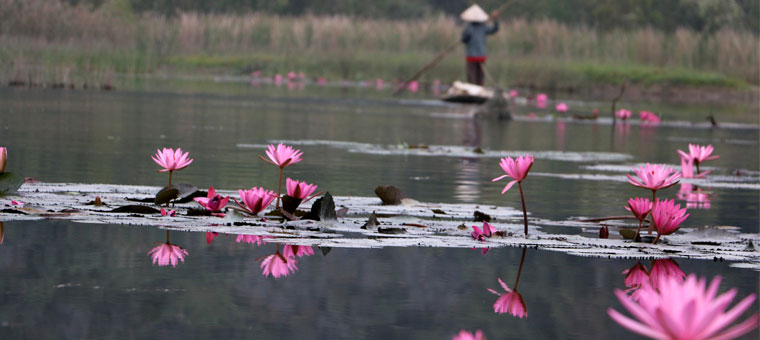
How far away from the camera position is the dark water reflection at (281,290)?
3543 millimetres

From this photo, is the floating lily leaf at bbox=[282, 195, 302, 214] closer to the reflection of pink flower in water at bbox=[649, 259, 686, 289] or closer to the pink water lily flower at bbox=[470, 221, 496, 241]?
the pink water lily flower at bbox=[470, 221, 496, 241]

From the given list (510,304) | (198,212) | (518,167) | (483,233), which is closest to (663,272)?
(518,167)

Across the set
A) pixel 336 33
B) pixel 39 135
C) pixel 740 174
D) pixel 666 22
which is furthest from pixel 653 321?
pixel 666 22

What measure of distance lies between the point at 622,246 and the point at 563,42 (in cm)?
3184

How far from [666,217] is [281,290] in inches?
78.1

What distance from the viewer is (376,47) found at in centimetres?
3856

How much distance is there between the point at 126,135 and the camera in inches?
498

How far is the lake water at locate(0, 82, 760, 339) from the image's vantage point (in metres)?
3.68

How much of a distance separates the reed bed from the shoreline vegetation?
0.10 ft

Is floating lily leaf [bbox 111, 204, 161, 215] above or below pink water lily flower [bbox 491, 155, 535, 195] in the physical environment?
below

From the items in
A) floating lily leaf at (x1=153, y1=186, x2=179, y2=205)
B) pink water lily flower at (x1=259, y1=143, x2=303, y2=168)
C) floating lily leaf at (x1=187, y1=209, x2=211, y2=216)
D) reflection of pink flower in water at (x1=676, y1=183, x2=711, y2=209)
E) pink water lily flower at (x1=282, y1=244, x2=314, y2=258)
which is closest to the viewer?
pink water lily flower at (x1=282, y1=244, x2=314, y2=258)

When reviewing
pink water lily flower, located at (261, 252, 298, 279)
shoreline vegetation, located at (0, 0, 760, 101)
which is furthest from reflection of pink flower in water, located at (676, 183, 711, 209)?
shoreline vegetation, located at (0, 0, 760, 101)

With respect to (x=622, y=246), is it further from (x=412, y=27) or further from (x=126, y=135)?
(x=412, y=27)

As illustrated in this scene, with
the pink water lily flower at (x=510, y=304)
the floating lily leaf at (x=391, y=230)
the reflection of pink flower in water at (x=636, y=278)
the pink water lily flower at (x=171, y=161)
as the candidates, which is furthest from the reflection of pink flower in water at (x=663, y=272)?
the pink water lily flower at (x=171, y=161)
